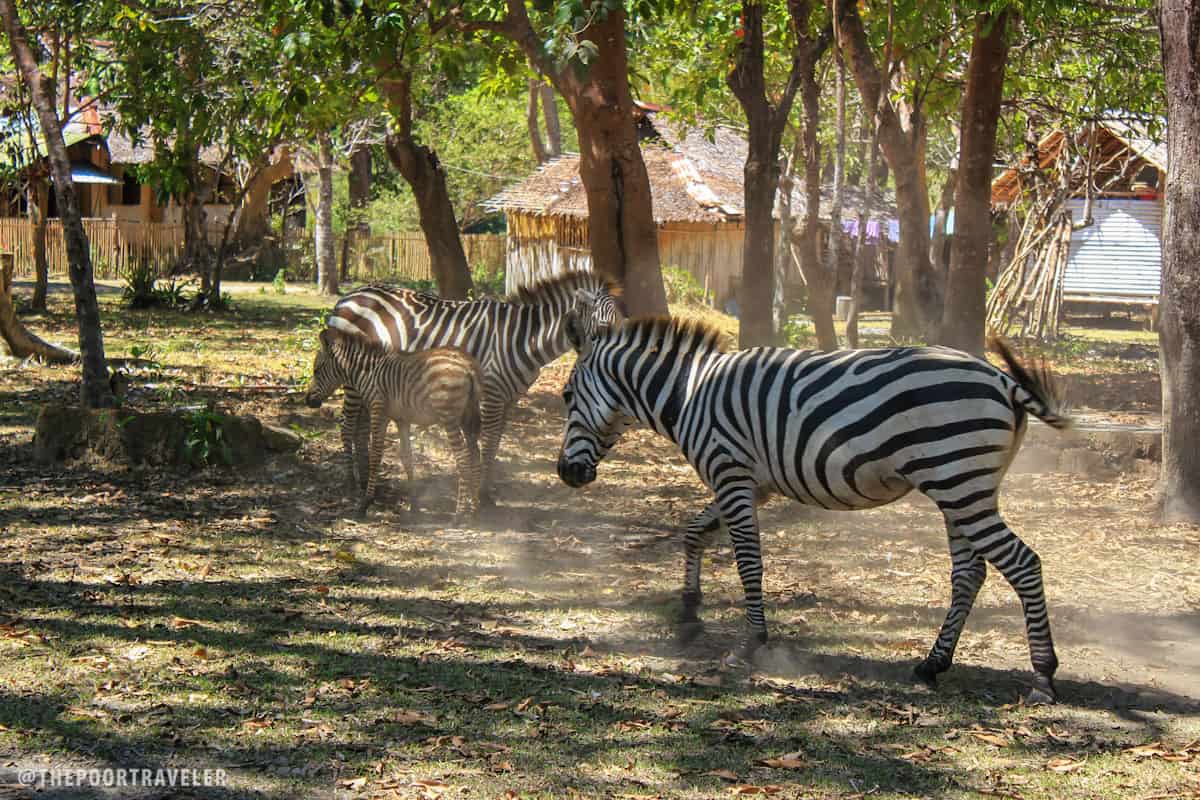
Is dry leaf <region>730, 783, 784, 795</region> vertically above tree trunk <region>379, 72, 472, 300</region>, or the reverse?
tree trunk <region>379, 72, 472, 300</region>

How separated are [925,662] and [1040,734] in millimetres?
769

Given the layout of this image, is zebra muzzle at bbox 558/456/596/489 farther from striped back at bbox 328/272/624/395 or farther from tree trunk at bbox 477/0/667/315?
tree trunk at bbox 477/0/667/315

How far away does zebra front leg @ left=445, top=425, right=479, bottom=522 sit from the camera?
29.7 ft

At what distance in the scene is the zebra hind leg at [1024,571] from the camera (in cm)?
570

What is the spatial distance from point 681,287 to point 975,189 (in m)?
12.2

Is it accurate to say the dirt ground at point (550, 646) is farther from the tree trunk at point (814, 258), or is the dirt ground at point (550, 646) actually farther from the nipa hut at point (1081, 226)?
the nipa hut at point (1081, 226)

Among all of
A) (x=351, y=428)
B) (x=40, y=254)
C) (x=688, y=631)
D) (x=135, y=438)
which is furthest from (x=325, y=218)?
(x=688, y=631)

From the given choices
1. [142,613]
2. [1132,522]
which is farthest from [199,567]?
[1132,522]

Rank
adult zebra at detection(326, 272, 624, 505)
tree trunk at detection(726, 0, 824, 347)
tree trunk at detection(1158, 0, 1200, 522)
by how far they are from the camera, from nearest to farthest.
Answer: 1. tree trunk at detection(1158, 0, 1200, 522)
2. adult zebra at detection(326, 272, 624, 505)
3. tree trunk at detection(726, 0, 824, 347)

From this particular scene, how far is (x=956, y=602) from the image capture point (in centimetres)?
609

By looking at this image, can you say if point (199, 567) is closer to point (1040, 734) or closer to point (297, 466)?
point (297, 466)

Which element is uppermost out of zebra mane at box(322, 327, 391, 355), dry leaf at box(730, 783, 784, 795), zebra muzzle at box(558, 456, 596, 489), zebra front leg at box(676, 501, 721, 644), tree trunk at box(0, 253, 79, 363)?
zebra mane at box(322, 327, 391, 355)

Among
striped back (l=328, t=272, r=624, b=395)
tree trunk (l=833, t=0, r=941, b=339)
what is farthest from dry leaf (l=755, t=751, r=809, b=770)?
tree trunk (l=833, t=0, r=941, b=339)

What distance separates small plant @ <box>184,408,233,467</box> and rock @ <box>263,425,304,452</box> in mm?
480
